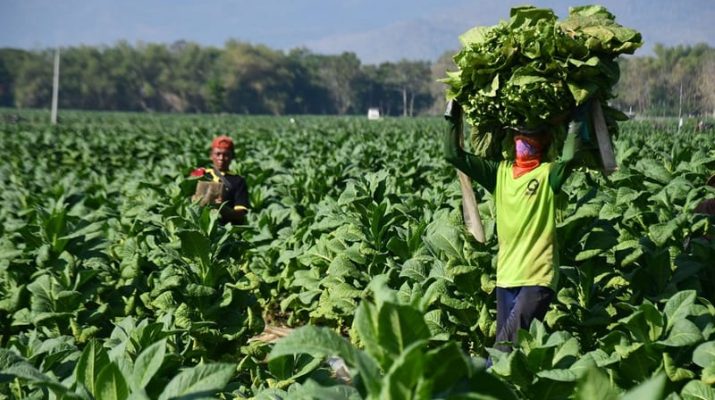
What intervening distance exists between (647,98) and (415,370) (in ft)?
29.4

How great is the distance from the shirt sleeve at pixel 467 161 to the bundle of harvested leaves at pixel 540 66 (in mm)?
164

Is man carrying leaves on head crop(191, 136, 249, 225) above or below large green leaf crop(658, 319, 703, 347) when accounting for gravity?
above

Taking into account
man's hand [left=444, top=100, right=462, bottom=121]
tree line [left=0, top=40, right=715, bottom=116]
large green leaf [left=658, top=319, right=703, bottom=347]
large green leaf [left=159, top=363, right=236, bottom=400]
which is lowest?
large green leaf [left=658, top=319, right=703, bottom=347]

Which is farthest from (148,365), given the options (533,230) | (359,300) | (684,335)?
(359,300)

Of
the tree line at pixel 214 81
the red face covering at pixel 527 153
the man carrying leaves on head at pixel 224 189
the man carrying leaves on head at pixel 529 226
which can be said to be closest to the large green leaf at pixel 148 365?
the man carrying leaves on head at pixel 529 226

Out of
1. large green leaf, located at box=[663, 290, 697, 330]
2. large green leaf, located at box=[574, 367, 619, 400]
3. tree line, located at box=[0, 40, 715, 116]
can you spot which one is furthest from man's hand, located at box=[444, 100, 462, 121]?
tree line, located at box=[0, 40, 715, 116]

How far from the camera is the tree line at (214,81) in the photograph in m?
110

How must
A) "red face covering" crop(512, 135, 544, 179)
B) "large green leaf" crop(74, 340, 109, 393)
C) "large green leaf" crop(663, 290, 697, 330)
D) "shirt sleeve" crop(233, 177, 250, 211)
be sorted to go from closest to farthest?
"large green leaf" crop(74, 340, 109, 393) < "large green leaf" crop(663, 290, 697, 330) < "red face covering" crop(512, 135, 544, 179) < "shirt sleeve" crop(233, 177, 250, 211)

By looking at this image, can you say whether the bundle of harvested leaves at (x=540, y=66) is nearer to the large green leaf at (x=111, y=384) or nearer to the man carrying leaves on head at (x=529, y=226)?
the man carrying leaves on head at (x=529, y=226)

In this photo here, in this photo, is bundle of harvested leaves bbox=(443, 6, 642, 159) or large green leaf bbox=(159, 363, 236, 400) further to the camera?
bundle of harvested leaves bbox=(443, 6, 642, 159)

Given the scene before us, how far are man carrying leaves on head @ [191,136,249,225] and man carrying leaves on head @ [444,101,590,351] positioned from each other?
10.7 ft

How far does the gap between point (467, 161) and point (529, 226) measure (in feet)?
1.66

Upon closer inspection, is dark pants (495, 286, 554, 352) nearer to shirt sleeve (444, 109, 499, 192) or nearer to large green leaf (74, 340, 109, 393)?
shirt sleeve (444, 109, 499, 192)

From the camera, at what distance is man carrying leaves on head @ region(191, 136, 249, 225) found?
6.76 m
